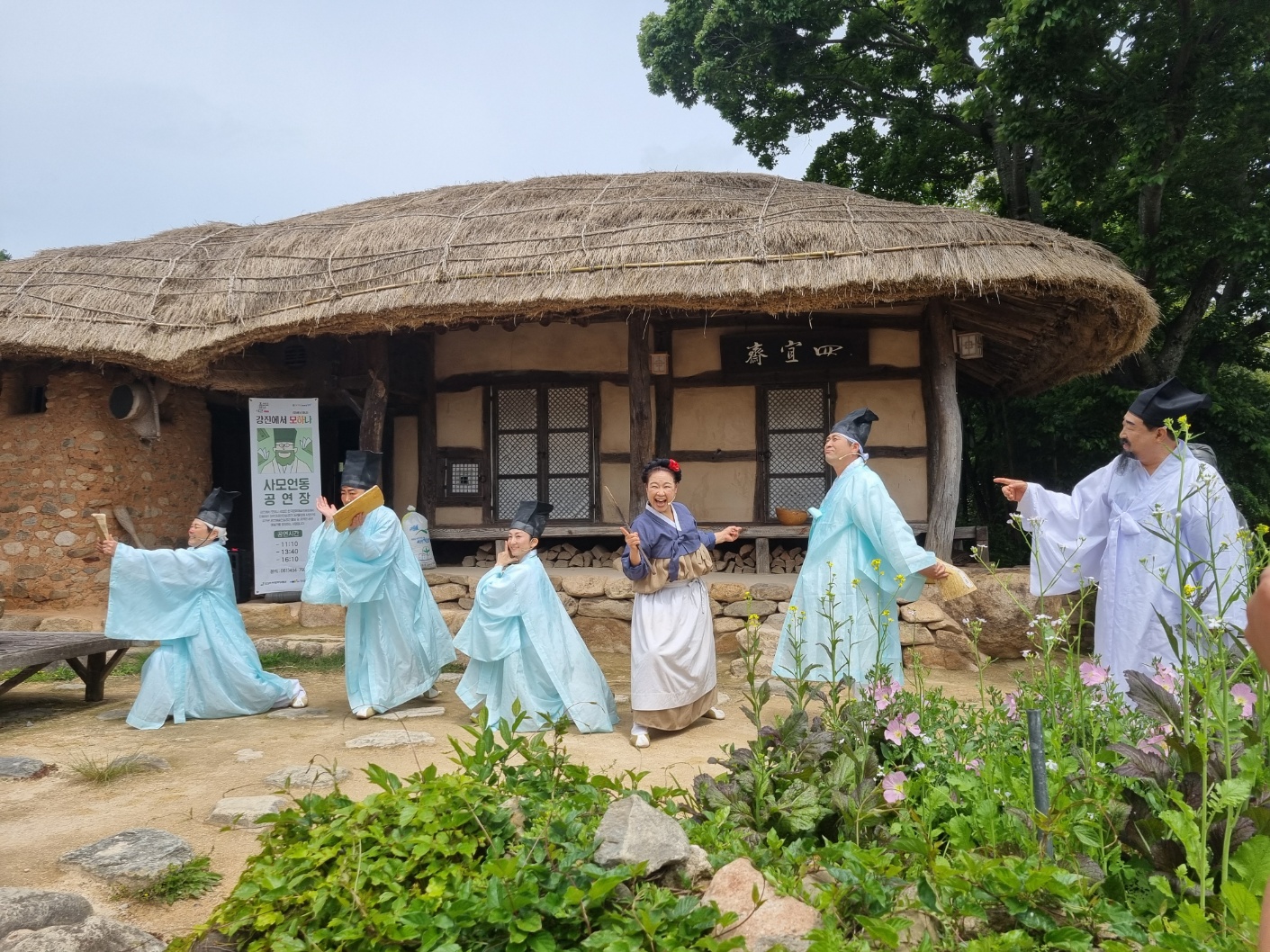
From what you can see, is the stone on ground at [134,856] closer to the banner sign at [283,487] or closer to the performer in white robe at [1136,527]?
the performer in white robe at [1136,527]

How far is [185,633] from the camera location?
17.3 feet

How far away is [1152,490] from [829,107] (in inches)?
433

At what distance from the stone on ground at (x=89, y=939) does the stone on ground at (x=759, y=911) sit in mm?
1496

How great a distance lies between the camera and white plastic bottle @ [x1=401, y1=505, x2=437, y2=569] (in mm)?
8242

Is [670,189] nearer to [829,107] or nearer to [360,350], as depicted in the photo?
[360,350]

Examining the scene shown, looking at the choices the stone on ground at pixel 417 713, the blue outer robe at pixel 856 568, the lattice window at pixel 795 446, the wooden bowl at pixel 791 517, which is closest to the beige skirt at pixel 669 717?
the blue outer robe at pixel 856 568

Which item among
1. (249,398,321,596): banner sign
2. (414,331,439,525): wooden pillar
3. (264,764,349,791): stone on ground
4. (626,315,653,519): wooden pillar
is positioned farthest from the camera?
(414,331,439,525): wooden pillar

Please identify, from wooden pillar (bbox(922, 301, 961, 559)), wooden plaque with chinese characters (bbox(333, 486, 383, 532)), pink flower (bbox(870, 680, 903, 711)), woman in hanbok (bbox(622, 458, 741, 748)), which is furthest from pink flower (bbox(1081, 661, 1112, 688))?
wooden pillar (bbox(922, 301, 961, 559))

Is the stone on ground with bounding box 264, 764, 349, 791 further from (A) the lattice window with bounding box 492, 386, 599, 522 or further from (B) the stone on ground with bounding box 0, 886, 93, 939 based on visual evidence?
(A) the lattice window with bounding box 492, 386, 599, 522

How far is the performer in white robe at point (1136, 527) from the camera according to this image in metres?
3.55

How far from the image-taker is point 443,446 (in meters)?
9.07

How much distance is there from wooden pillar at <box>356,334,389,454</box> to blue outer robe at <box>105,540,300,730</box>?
2.74 meters

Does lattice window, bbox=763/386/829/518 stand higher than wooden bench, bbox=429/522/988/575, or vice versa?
lattice window, bbox=763/386/829/518

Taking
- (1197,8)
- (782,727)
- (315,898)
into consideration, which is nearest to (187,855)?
(315,898)
